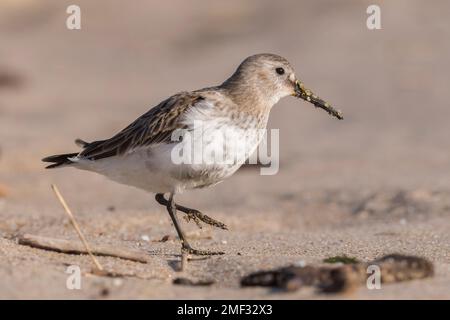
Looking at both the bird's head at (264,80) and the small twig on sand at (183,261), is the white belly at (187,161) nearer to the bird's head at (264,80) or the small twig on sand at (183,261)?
the bird's head at (264,80)

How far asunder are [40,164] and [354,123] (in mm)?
5198

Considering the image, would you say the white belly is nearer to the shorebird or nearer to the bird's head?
the shorebird

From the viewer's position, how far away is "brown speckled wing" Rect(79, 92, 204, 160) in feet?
19.1

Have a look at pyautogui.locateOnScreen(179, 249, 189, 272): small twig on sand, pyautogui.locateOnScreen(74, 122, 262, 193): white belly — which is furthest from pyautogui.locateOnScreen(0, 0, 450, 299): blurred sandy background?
pyautogui.locateOnScreen(74, 122, 262, 193): white belly

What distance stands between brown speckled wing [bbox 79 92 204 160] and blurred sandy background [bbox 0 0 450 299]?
2.45 ft

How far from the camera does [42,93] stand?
680 inches

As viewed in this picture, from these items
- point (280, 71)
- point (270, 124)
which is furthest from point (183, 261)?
point (270, 124)

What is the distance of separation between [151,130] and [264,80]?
0.97m

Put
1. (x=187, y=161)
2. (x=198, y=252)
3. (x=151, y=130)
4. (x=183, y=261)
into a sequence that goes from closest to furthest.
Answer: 1. (x=183, y=261)
2. (x=187, y=161)
3. (x=198, y=252)
4. (x=151, y=130)

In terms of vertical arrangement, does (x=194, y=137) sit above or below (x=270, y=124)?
below

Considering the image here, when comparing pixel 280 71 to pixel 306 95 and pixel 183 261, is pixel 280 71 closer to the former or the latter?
pixel 306 95

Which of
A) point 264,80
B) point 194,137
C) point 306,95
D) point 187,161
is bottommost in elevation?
point 187,161

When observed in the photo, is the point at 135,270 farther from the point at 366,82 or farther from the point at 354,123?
the point at 366,82

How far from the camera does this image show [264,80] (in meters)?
6.26
